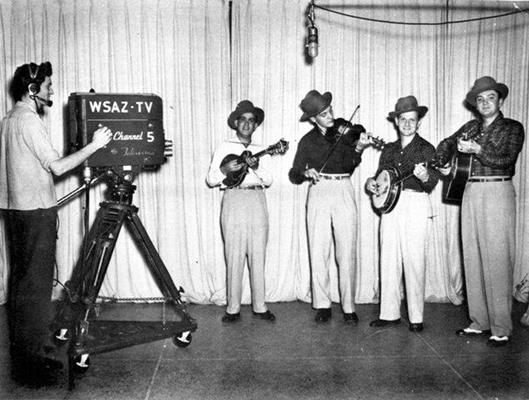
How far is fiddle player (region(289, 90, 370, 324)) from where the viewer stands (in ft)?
14.4

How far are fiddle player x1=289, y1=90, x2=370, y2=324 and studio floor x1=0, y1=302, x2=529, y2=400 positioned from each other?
30 cm

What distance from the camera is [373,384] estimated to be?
316 cm

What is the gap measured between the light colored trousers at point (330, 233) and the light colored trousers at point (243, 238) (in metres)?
0.45

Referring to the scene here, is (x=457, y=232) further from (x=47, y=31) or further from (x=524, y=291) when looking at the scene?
(x=47, y=31)

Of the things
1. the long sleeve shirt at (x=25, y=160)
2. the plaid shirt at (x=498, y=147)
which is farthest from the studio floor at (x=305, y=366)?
the plaid shirt at (x=498, y=147)

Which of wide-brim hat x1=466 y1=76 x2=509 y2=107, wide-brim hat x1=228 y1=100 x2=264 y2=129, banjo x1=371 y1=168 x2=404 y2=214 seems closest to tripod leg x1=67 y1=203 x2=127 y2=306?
wide-brim hat x1=228 y1=100 x2=264 y2=129

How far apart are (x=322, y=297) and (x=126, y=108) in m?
2.36

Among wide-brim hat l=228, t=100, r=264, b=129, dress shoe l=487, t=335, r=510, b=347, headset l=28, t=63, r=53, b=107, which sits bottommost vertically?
dress shoe l=487, t=335, r=510, b=347

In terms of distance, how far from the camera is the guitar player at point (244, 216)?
175 inches

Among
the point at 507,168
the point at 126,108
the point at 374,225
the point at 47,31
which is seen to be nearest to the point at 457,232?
the point at 374,225

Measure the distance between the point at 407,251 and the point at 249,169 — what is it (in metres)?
1.51

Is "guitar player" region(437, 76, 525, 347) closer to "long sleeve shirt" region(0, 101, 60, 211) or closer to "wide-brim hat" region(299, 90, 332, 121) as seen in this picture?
"wide-brim hat" region(299, 90, 332, 121)

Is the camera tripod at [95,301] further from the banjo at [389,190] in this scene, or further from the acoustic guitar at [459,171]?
the acoustic guitar at [459,171]

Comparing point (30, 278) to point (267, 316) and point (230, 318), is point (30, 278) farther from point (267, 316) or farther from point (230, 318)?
point (267, 316)
